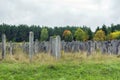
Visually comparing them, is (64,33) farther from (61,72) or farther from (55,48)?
(61,72)

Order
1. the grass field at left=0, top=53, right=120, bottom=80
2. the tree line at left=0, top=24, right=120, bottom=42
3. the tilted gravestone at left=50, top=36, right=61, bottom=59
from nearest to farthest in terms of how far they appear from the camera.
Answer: the grass field at left=0, top=53, right=120, bottom=80
the tilted gravestone at left=50, top=36, right=61, bottom=59
the tree line at left=0, top=24, right=120, bottom=42

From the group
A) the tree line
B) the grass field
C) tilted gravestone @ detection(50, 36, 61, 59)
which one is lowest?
the grass field

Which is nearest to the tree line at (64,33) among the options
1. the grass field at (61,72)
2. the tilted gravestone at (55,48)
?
the tilted gravestone at (55,48)

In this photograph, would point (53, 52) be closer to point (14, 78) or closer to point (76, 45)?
point (14, 78)

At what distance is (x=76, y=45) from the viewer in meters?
27.7

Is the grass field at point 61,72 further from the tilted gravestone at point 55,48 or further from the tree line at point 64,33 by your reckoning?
the tree line at point 64,33

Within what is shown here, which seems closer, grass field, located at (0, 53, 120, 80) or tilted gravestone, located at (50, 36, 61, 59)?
grass field, located at (0, 53, 120, 80)

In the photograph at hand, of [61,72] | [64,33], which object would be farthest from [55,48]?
[64,33]

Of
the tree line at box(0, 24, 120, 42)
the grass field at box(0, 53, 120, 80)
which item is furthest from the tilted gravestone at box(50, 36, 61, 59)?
the tree line at box(0, 24, 120, 42)

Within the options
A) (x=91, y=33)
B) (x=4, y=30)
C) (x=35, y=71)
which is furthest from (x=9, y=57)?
(x=4, y=30)

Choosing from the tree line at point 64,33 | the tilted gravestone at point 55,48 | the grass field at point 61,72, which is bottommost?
the grass field at point 61,72

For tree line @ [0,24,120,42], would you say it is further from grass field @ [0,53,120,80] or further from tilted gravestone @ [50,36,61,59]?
grass field @ [0,53,120,80]

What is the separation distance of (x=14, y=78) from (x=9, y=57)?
508 centimetres

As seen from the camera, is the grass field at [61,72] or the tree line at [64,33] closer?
the grass field at [61,72]
